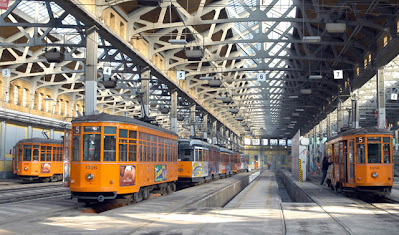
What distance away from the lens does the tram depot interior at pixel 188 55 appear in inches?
779

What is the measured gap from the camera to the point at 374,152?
57.9 feet

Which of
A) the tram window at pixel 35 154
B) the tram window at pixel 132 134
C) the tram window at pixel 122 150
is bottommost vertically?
the tram window at pixel 35 154

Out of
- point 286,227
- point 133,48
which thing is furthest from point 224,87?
point 286,227

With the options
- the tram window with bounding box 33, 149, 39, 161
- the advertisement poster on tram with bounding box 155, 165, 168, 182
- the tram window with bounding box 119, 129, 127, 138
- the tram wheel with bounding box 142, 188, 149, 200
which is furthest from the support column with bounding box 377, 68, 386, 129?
the tram window with bounding box 33, 149, 39, 161

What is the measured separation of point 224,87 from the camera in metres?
43.3

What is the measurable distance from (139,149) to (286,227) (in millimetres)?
7313

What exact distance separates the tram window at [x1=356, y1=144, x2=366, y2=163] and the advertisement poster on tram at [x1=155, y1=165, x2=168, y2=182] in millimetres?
7862

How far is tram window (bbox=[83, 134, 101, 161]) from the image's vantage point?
14.3 metres

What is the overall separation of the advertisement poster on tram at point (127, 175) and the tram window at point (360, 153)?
8577 millimetres

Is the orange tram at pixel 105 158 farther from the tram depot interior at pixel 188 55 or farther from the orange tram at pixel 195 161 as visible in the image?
the orange tram at pixel 195 161

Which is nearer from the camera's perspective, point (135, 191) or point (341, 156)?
point (135, 191)

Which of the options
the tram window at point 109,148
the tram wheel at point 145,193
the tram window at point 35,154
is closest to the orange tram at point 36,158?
the tram window at point 35,154

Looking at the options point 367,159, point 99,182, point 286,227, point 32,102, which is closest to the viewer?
point 286,227

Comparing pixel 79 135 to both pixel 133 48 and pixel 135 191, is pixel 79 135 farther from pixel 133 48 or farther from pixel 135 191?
pixel 133 48
